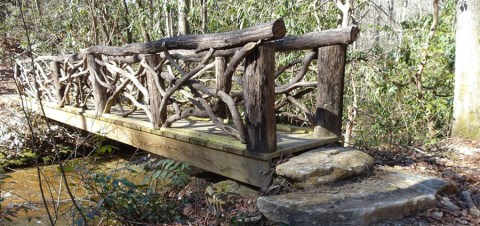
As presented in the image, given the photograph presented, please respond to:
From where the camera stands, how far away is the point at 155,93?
168 inches

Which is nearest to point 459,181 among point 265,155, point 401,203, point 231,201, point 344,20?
point 401,203

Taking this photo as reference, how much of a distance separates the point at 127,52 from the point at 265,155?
2279 millimetres

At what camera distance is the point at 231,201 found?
3.16 meters

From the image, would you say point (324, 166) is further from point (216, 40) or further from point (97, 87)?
point (97, 87)

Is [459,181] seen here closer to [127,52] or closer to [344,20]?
[344,20]

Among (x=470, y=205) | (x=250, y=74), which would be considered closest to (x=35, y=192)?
(x=250, y=74)

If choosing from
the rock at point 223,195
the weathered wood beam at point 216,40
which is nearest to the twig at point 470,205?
the rock at point 223,195

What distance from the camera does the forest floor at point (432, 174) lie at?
101 inches

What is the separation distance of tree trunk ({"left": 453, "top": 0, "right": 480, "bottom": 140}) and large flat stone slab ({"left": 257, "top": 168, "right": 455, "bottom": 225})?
6.28 ft

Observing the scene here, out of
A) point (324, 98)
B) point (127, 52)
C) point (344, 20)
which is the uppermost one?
A: point (344, 20)

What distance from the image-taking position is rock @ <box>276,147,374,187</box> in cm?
292

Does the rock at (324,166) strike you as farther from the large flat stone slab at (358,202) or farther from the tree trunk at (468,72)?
the tree trunk at (468,72)

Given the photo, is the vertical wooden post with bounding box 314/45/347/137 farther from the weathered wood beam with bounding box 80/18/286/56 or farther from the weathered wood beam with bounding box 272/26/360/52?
the weathered wood beam with bounding box 80/18/286/56

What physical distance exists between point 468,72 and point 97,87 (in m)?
4.89
